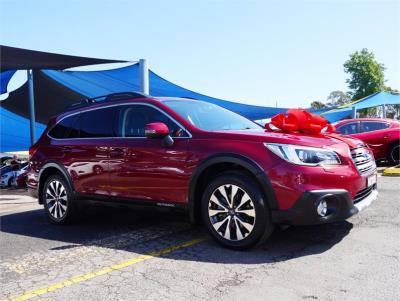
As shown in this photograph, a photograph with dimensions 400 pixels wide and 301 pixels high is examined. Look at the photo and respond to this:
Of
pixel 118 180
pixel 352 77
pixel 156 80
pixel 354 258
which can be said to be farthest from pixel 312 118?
pixel 352 77

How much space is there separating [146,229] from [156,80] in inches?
328

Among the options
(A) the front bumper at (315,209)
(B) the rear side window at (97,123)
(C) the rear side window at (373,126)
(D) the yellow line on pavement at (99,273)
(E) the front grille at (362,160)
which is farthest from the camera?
(C) the rear side window at (373,126)

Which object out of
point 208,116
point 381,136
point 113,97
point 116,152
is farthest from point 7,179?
point 381,136

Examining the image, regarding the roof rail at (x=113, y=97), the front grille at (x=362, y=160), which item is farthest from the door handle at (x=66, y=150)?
the front grille at (x=362, y=160)

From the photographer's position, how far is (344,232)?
496 centimetres

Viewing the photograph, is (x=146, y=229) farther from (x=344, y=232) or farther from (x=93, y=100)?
(x=344, y=232)

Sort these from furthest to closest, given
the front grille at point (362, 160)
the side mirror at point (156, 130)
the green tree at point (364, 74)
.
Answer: the green tree at point (364, 74) → the side mirror at point (156, 130) → the front grille at point (362, 160)

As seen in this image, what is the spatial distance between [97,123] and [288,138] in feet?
9.12

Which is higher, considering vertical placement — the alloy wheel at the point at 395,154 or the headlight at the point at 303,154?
the headlight at the point at 303,154

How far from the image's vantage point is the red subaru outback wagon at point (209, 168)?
167 inches

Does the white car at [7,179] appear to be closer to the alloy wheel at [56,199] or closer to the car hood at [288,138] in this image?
the alloy wheel at [56,199]

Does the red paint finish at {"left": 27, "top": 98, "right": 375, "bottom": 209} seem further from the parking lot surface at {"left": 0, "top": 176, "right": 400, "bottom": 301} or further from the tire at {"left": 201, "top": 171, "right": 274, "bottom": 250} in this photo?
the parking lot surface at {"left": 0, "top": 176, "right": 400, "bottom": 301}

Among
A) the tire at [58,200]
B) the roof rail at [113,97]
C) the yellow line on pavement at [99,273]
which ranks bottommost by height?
the yellow line on pavement at [99,273]

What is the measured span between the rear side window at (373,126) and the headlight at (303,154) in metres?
8.86
